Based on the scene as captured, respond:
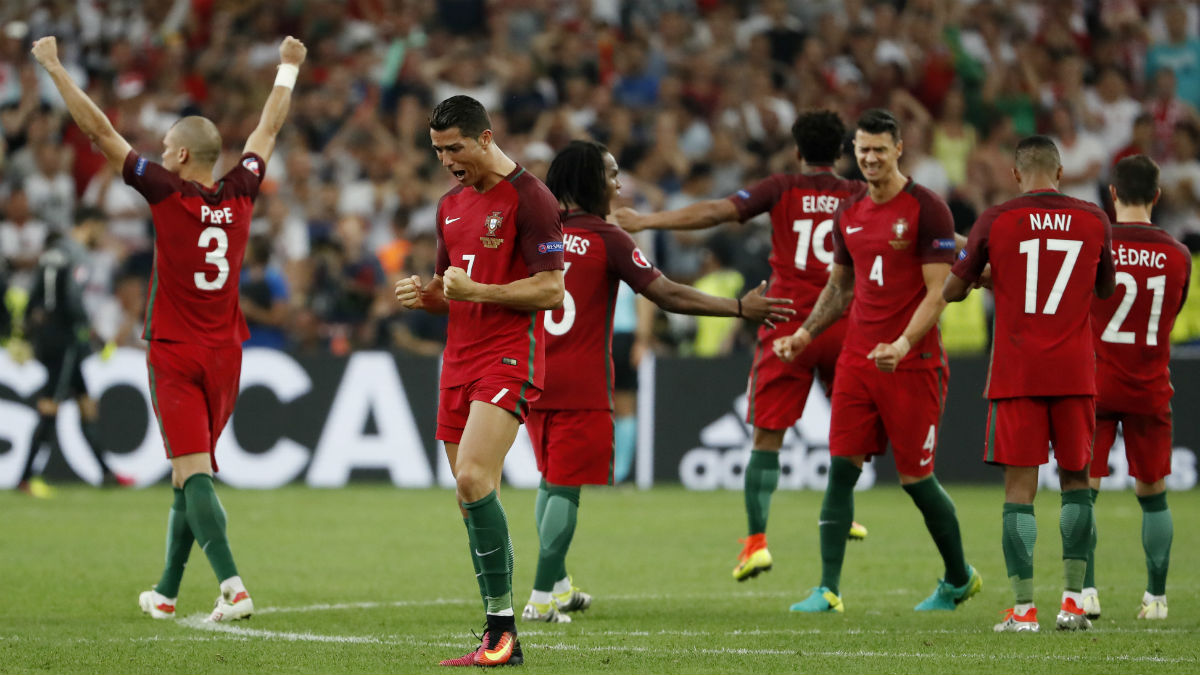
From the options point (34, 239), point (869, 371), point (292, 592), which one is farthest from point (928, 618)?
point (34, 239)

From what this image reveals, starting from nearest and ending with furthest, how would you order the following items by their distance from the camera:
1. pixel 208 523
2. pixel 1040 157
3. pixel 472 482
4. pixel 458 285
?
pixel 458 285
pixel 472 482
pixel 1040 157
pixel 208 523

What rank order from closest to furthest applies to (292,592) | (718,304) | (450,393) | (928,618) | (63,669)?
(63,669) → (450,393) → (718,304) → (928,618) → (292,592)

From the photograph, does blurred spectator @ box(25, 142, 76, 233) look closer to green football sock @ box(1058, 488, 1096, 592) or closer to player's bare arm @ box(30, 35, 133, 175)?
player's bare arm @ box(30, 35, 133, 175)

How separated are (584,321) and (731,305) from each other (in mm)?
1155

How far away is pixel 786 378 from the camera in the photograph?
1040 centimetres

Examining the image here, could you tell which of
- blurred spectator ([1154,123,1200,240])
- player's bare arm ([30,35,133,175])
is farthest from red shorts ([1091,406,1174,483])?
blurred spectator ([1154,123,1200,240])

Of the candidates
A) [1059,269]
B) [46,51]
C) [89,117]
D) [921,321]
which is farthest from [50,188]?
[1059,269]

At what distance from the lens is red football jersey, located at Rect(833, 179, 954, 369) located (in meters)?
8.98

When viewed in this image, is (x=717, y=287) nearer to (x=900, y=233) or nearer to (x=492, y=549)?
(x=900, y=233)

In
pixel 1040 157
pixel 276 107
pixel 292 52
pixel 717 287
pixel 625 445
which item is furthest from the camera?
pixel 717 287

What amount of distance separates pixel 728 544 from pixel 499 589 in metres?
5.90

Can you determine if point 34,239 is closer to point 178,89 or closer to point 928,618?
point 178,89

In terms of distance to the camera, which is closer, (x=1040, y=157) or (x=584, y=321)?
(x=1040, y=157)

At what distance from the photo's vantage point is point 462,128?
7098 mm
